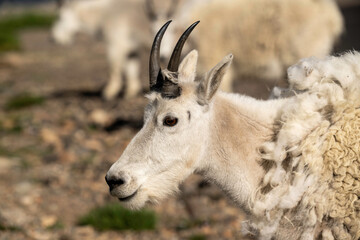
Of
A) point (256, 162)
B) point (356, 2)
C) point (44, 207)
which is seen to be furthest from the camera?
point (356, 2)

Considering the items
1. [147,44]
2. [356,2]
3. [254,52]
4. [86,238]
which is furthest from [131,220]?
[356,2]

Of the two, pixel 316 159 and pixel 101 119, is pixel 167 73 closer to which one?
pixel 316 159

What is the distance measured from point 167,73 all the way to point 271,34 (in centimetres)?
445

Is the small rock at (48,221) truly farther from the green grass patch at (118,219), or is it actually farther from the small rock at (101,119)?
the small rock at (101,119)

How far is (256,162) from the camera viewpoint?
3.54 meters

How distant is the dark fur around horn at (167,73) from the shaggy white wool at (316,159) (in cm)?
71

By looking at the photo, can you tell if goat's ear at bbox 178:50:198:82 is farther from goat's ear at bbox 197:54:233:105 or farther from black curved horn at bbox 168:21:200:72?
goat's ear at bbox 197:54:233:105

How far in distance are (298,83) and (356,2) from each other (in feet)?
34.1

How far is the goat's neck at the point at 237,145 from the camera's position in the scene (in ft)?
11.5

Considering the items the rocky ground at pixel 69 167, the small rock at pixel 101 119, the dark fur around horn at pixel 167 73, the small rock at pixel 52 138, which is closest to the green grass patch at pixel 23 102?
the rocky ground at pixel 69 167

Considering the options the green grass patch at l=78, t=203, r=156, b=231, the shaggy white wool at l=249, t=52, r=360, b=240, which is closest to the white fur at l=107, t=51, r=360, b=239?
the shaggy white wool at l=249, t=52, r=360, b=240

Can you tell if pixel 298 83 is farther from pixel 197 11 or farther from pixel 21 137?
pixel 21 137

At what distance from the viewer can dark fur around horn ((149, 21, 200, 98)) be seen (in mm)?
3520

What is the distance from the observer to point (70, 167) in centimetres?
745
